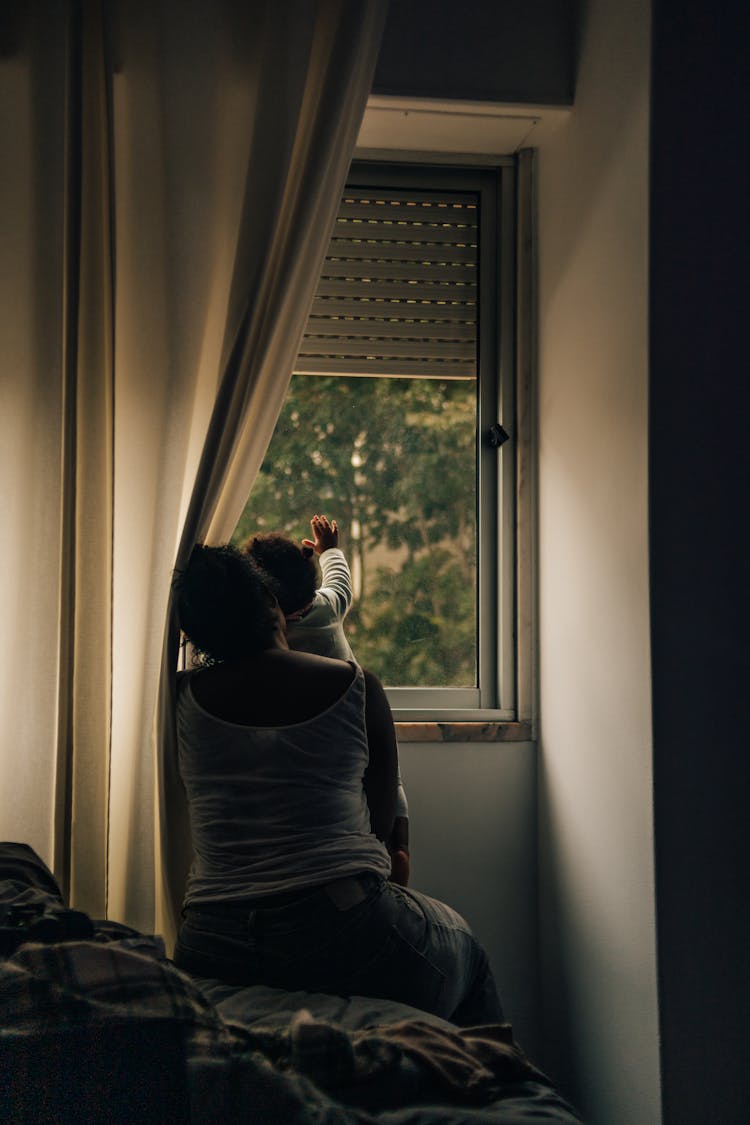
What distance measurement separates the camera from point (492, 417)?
8.04 feet

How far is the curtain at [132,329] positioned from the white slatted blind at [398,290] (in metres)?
0.48

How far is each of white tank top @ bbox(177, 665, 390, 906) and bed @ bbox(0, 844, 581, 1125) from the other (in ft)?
0.89

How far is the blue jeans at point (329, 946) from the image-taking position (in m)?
1.47

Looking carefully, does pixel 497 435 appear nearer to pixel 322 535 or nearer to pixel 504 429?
pixel 504 429

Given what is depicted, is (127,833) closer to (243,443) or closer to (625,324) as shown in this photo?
(243,443)

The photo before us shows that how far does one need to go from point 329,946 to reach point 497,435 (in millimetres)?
1359

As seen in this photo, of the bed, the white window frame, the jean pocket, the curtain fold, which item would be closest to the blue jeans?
the jean pocket

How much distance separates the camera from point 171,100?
1949 millimetres

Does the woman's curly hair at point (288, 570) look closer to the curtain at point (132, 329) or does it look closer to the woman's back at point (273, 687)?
the curtain at point (132, 329)

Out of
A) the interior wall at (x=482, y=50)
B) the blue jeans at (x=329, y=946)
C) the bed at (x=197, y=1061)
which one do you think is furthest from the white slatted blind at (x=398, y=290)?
the bed at (x=197, y=1061)

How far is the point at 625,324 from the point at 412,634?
3.09ft

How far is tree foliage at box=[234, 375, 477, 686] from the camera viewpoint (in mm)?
2391

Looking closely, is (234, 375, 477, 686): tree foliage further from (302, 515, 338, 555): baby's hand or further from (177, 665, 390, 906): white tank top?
(177, 665, 390, 906): white tank top

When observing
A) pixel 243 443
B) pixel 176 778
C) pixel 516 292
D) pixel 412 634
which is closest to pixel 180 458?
pixel 243 443
